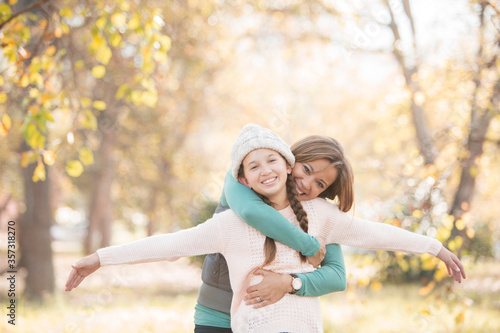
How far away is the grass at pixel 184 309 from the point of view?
514 cm

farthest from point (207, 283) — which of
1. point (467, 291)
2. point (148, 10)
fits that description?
point (467, 291)

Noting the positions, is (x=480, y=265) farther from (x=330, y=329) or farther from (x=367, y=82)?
(x=330, y=329)

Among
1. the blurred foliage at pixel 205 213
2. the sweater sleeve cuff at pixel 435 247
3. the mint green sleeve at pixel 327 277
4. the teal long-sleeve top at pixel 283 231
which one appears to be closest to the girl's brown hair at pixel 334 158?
the mint green sleeve at pixel 327 277

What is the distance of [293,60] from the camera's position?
1380cm

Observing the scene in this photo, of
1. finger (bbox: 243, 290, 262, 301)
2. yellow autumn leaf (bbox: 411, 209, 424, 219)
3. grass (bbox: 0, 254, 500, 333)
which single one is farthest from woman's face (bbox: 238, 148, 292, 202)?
grass (bbox: 0, 254, 500, 333)

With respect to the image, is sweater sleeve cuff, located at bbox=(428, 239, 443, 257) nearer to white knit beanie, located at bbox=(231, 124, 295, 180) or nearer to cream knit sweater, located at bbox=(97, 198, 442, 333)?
cream knit sweater, located at bbox=(97, 198, 442, 333)

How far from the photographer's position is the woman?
7.59 feet

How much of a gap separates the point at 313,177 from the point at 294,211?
0.82 ft

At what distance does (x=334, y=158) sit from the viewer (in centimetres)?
268

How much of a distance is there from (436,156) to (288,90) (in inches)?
462

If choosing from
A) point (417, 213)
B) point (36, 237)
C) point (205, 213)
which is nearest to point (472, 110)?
point (417, 213)

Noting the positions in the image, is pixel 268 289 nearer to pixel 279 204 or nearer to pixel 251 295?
pixel 251 295

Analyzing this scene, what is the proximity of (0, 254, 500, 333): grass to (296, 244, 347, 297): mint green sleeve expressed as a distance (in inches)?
81.7

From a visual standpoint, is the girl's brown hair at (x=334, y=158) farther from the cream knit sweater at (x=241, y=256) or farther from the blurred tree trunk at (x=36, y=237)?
the blurred tree trunk at (x=36, y=237)
